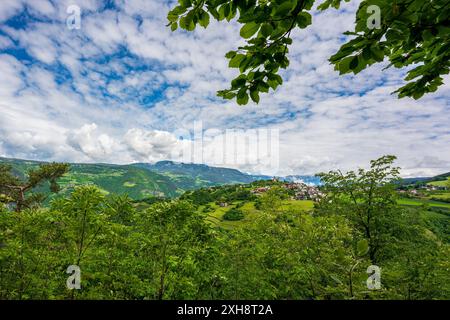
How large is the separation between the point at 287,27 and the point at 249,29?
34 centimetres

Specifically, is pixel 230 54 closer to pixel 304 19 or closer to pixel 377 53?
pixel 304 19

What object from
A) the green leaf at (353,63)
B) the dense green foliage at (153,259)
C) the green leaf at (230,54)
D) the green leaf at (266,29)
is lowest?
the dense green foliage at (153,259)

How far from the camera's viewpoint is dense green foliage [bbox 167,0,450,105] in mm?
1753

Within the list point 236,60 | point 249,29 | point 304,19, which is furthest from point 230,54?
point 304,19

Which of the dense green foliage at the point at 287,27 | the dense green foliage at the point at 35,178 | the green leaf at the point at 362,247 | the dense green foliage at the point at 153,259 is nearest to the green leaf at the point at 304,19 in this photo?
the dense green foliage at the point at 287,27

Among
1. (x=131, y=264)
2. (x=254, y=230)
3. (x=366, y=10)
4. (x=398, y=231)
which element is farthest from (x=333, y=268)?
(x=398, y=231)

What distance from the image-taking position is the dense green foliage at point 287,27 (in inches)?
69.0

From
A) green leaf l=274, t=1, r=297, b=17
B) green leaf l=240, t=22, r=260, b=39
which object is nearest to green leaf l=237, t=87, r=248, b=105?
green leaf l=240, t=22, r=260, b=39

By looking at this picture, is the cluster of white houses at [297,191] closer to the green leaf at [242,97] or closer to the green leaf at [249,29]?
the green leaf at [242,97]

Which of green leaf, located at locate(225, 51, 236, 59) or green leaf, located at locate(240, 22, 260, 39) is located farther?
green leaf, located at locate(225, 51, 236, 59)

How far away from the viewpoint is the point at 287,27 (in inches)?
79.3

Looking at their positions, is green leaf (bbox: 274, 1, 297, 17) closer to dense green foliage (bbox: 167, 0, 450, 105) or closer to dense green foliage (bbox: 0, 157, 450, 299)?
dense green foliage (bbox: 167, 0, 450, 105)

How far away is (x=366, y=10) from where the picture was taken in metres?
1.68

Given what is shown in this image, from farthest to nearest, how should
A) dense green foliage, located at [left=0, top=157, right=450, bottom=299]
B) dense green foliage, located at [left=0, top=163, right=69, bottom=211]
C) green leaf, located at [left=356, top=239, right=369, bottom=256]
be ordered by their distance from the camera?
dense green foliage, located at [left=0, top=163, right=69, bottom=211]
dense green foliage, located at [left=0, top=157, right=450, bottom=299]
green leaf, located at [left=356, top=239, right=369, bottom=256]
